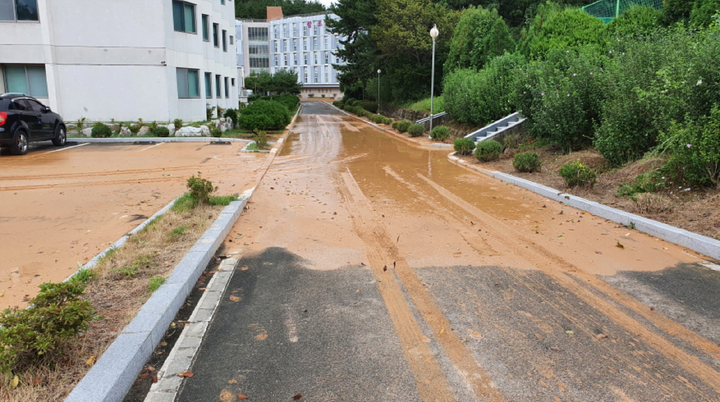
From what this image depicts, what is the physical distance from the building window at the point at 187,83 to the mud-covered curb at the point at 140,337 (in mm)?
19742

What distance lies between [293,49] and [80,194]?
4265 inches

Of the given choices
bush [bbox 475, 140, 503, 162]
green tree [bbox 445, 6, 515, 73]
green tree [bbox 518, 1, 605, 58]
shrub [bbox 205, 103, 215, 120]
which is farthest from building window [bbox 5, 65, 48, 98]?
green tree [bbox 518, 1, 605, 58]

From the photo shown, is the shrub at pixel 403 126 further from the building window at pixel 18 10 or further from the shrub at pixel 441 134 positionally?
the building window at pixel 18 10

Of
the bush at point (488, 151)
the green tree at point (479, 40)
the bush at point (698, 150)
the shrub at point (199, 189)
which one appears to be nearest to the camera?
the bush at point (698, 150)

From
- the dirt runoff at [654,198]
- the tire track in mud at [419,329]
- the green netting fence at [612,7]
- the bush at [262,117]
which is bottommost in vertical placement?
the tire track in mud at [419,329]

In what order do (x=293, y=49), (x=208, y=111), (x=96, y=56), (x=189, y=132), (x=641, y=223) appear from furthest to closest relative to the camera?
(x=293, y=49)
(x=208, y=111)
(x=96, y=56)
(x=189, y=132)
(x=641, y=223)

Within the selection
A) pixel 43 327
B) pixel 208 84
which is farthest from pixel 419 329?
pixel 208 84

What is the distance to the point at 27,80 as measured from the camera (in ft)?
70.5

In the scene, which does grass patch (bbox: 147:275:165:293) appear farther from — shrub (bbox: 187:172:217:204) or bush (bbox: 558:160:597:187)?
bush (bbox: 558:160:597:187)

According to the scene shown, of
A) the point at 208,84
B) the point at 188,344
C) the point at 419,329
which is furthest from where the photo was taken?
the point at 208,84

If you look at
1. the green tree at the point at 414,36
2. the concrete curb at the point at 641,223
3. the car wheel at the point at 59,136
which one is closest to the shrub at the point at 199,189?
the concrete curb at the point at 641,223

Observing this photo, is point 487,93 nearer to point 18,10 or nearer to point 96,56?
point 96,56

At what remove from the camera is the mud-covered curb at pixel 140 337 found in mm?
3075

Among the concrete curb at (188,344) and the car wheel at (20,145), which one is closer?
the concrete curb at (188,344)
